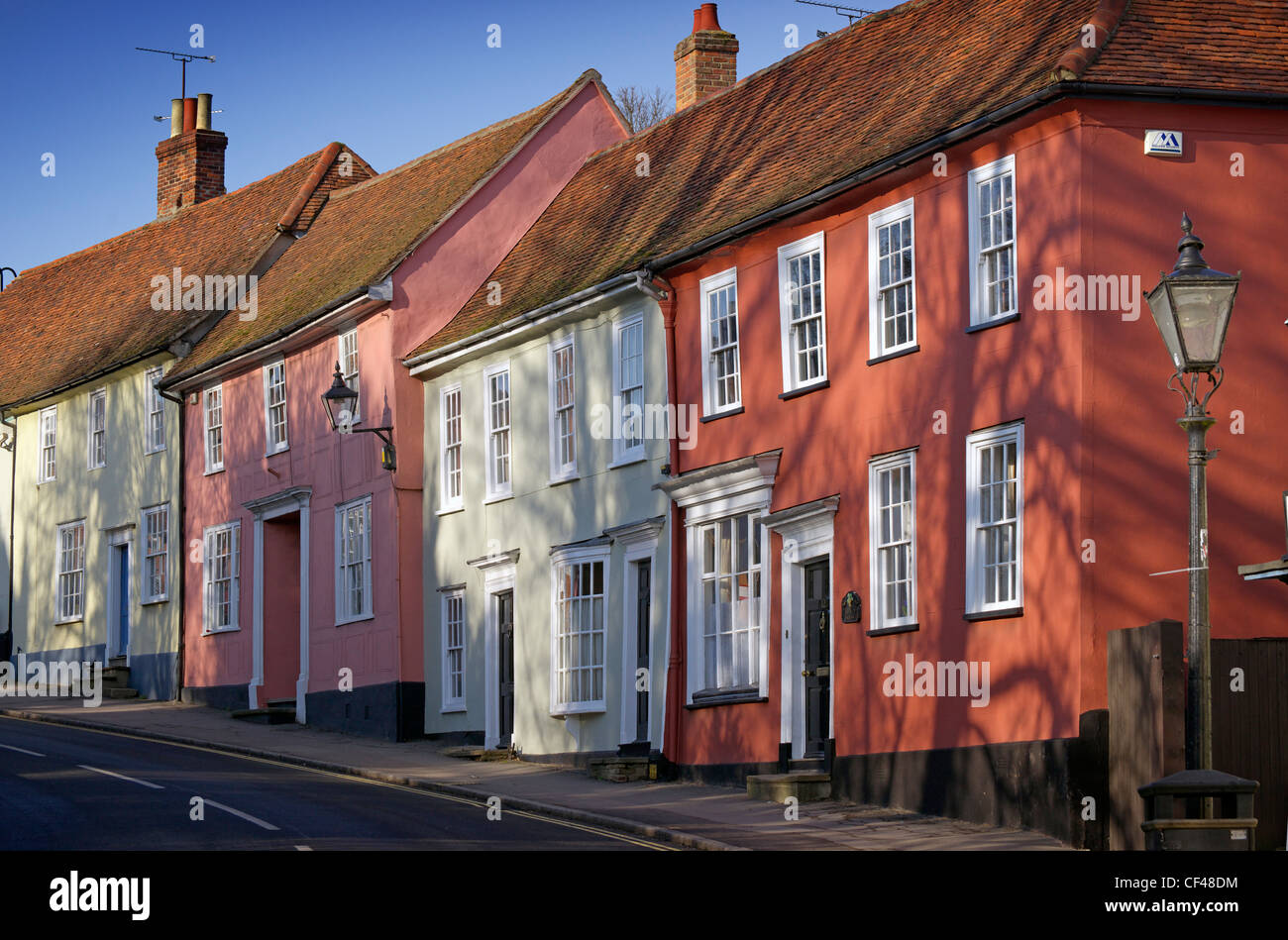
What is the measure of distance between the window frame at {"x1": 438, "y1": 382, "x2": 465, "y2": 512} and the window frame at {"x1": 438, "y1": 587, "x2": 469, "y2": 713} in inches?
54.3

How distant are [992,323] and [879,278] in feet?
7.46

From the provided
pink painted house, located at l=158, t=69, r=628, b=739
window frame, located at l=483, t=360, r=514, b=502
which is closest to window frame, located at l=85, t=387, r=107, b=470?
pink painted house, located at l=158, t=69, r=628, b=739

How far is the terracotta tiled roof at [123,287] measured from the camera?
129ft

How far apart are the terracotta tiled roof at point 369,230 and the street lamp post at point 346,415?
5.36 feet

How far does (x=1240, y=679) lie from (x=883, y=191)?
6806 mm

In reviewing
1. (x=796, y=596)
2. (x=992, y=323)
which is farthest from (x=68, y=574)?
(x=992, y=323)

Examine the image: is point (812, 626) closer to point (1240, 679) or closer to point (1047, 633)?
point (1047, 633)

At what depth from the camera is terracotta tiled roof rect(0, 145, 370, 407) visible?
1543 inches

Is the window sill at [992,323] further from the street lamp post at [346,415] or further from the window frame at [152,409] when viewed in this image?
the window frame at [152,409]

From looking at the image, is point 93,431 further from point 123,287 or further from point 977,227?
point 977,227

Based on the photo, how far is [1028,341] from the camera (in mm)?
18797

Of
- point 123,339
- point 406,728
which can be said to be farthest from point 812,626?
point 123,339

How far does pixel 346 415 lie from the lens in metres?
31.9

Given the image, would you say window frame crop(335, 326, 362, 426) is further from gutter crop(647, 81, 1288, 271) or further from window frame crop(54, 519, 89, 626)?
gutter crop(647, 81, 1288, 271)
